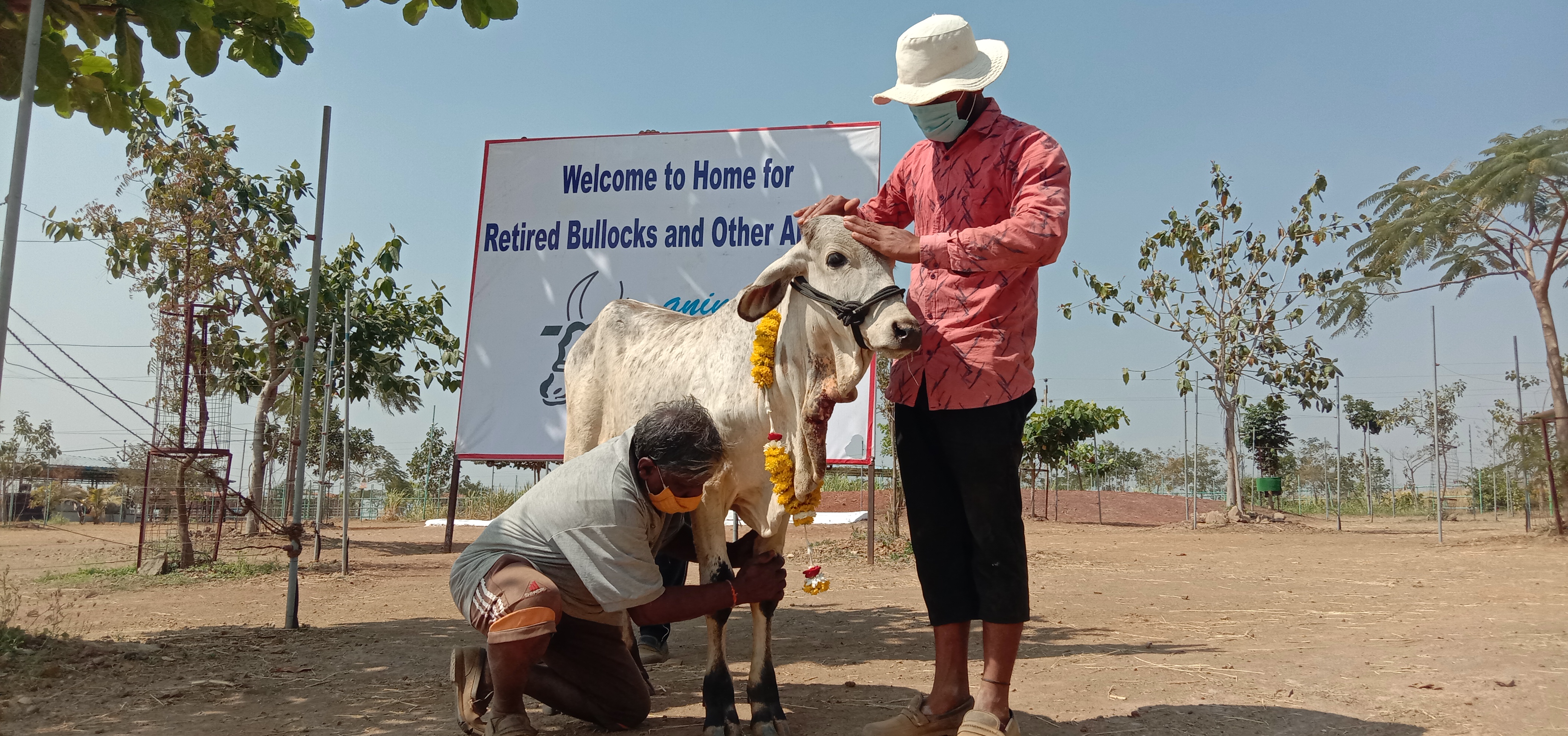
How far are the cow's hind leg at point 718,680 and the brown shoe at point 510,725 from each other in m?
0.58

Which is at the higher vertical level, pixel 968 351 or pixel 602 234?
pixel 602 234

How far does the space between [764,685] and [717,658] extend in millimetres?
187

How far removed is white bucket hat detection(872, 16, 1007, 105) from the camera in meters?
2.84

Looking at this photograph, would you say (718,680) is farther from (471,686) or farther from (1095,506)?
(1095,506)

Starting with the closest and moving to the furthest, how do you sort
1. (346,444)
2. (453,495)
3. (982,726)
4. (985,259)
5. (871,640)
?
(982,726), (985,259), (871,640), (346,444), (453,495)

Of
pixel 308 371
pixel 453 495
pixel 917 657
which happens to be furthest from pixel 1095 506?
pixel 308 371

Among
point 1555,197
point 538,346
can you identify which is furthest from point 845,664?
point 1555,197

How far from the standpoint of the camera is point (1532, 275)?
54.6 feet

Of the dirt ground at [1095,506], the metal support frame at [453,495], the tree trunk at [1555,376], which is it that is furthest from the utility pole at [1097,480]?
the metal support frame at [453,495]

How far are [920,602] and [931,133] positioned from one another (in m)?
4.61

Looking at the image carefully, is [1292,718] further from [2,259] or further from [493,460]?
[493,460]

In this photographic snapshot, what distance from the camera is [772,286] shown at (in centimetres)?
318

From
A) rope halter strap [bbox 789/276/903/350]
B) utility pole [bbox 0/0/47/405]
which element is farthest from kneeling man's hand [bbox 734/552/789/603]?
utility pole [bbox 0/0/47/405]

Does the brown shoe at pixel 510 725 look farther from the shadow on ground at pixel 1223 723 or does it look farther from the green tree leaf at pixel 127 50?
the green tree leaf at pixel 127 50
